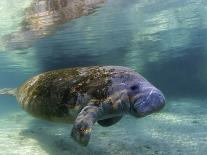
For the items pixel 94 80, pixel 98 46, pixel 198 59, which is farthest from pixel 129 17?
pixel 198 59

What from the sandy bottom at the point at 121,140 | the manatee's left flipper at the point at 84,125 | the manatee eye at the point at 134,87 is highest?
the manatee eye at the point at 134,87

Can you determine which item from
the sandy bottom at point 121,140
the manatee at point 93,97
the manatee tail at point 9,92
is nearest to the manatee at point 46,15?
the manatee tail at point 9,92

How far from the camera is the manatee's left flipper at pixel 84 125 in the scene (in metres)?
5.32

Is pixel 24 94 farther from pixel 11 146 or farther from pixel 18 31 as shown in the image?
pixel 18 31

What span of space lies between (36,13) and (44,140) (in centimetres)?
574

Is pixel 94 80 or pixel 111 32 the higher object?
pixel 94 80

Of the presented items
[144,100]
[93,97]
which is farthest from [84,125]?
[144,100]

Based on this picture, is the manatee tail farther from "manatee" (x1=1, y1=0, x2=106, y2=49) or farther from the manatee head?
the manatee head

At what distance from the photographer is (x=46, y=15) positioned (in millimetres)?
12516

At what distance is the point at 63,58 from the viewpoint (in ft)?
76.1

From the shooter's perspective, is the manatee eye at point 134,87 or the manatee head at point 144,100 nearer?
the manatee head at point 144,100

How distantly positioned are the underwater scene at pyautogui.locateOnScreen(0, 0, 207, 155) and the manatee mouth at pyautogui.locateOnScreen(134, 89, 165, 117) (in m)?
0.05

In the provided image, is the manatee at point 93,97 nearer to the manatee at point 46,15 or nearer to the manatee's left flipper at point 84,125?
the manatee's left flipper at point 84,125

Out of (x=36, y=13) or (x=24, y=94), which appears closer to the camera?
(x=24, y=94)
